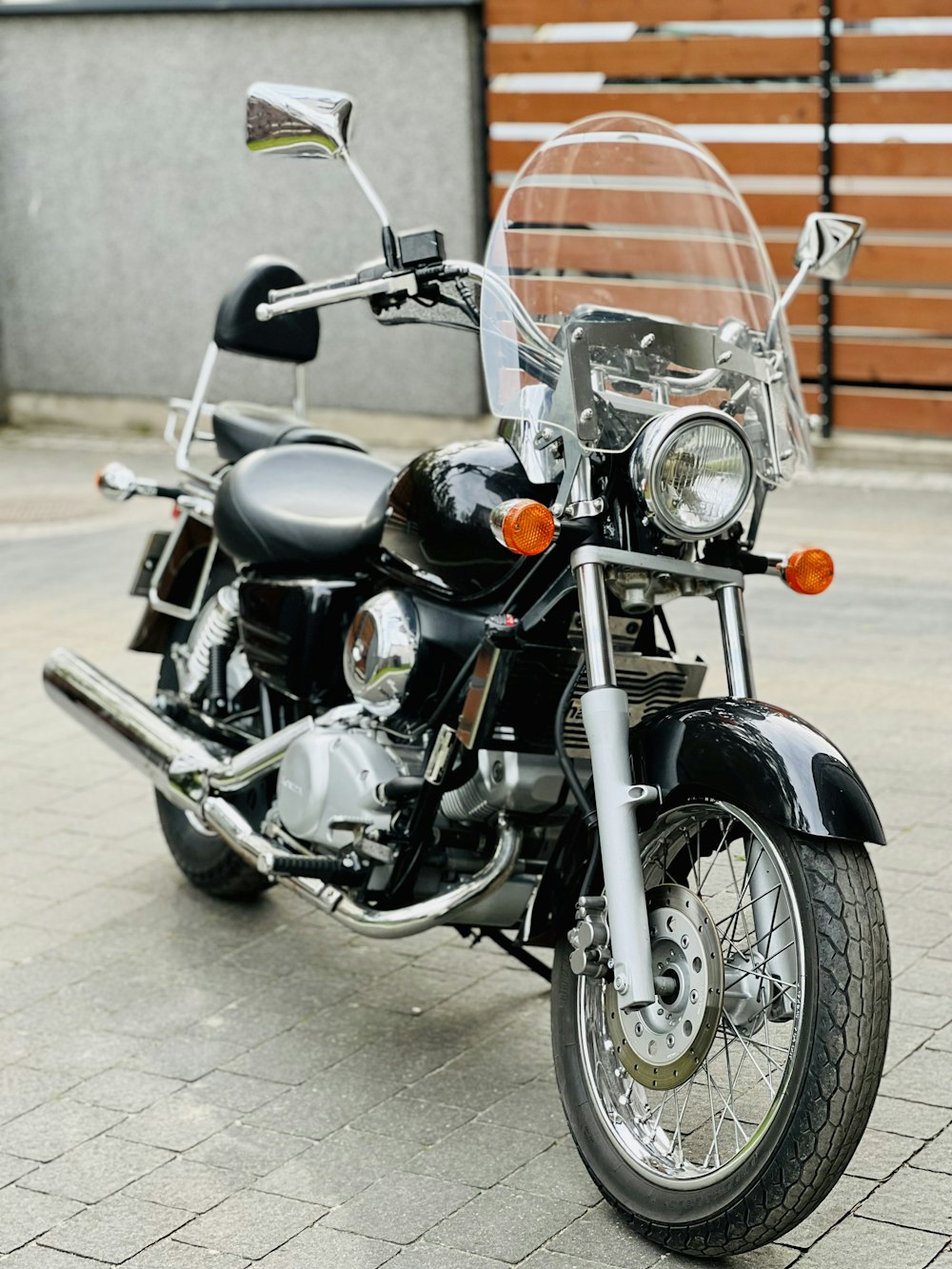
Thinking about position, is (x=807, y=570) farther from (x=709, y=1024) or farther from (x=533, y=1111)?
(x=533, y=1111)

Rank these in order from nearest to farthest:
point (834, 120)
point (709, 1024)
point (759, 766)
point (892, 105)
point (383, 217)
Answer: point (759, 766) < point (709, 1024) < point (383, 217) < point (892, 105) < point (834, 120)

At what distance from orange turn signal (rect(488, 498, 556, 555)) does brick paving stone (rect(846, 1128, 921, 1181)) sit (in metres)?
1.18

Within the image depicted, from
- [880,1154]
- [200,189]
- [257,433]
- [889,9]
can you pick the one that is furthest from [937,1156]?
→ [200,189]

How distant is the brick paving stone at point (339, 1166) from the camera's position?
3.22m

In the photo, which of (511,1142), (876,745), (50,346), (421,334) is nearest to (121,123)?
(50,346)

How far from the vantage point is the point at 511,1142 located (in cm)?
338

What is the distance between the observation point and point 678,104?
32.4 ft

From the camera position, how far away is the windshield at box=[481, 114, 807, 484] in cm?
310

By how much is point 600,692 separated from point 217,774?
1.38 meters

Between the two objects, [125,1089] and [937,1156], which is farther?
[125,1089]

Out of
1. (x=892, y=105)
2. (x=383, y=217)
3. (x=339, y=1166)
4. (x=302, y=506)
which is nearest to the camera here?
(x=383, y=217)

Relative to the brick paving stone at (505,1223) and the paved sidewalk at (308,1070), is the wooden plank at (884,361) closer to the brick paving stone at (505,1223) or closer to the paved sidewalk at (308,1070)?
the paved sidewalk at (308,1070)

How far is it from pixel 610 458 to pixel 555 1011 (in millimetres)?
952

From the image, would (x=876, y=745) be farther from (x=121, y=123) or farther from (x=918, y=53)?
(x=121, y=123)
